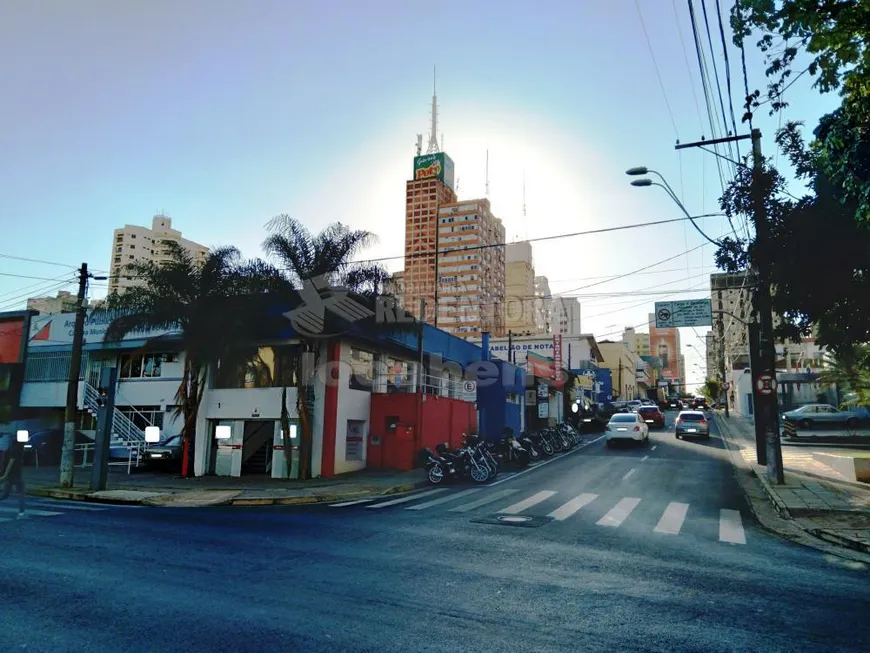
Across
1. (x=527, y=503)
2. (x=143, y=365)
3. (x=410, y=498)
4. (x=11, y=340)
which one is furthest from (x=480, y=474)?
(x=11, y=340)

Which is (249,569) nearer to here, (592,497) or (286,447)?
(592,497)

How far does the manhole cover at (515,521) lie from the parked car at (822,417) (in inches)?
1114

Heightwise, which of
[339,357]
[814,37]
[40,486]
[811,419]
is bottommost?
[40,486]

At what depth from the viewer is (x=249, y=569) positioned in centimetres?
721

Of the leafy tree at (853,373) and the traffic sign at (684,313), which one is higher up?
the traffic sign at (684,313)

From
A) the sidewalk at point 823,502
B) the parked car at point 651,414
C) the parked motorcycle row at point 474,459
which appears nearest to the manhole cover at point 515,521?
the sidewalk at point 823,502

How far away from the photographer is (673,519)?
1137 cm

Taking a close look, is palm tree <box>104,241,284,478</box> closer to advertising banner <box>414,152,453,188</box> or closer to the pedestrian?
the pedestrian

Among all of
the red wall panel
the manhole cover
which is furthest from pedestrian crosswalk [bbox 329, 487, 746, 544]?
the red wall panel

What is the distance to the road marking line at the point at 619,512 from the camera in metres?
11.0

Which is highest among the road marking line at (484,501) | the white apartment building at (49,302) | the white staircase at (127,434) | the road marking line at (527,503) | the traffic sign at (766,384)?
the white apartment building at (49,302)

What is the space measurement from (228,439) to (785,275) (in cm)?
1980

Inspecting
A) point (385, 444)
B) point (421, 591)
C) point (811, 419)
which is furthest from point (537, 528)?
point (811, 419)

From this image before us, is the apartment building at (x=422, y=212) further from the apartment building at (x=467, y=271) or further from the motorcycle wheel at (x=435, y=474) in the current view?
the motorcycle wheel at (x=435, y=474)
